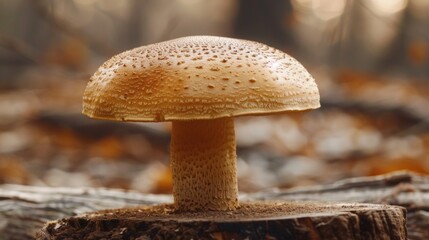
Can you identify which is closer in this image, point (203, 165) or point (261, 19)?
point (203, 165)

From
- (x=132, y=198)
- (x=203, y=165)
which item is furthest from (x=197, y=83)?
(x=132, y=198)

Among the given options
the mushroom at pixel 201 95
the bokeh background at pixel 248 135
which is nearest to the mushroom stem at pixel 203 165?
the mushroom at pixel 201 95

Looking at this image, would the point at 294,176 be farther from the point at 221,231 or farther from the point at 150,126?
the point at 221,231

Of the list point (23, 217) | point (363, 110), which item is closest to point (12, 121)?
point (363, 110)

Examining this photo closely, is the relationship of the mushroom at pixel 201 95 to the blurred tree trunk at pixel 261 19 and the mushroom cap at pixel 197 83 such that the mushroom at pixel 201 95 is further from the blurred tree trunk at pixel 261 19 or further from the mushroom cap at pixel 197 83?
the blurred tree trunk at pixel 261 19

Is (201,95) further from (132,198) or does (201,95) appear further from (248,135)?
(248,135)

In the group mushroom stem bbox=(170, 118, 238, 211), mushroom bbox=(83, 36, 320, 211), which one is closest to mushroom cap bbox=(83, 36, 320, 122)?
mushroom bbox=(83, 36, 320, 211)
